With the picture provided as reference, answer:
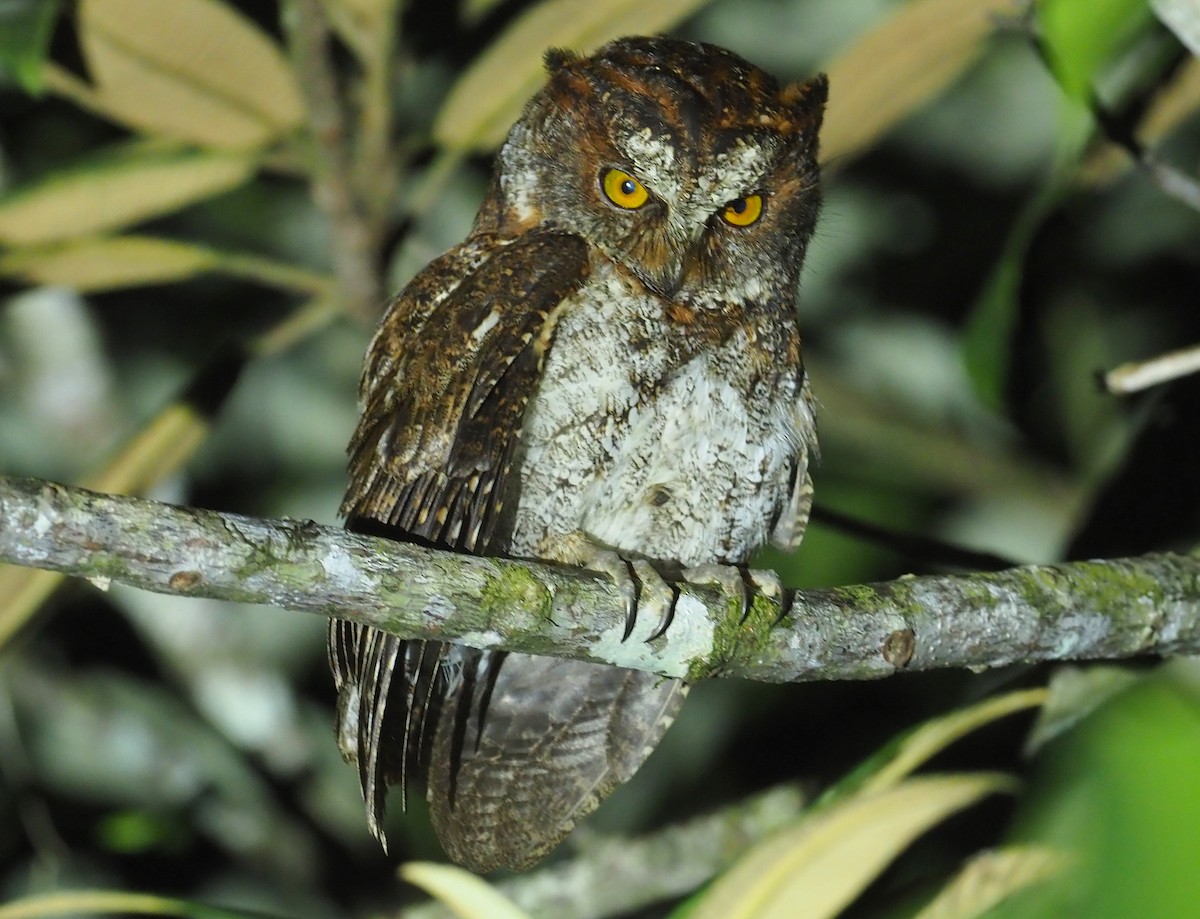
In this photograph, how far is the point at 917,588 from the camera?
5.92 ft

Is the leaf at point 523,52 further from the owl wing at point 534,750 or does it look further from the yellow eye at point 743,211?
the owl wing at point 534,750

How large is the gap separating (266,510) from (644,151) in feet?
7.13

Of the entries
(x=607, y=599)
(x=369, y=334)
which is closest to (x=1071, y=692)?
(x=607, y=599)

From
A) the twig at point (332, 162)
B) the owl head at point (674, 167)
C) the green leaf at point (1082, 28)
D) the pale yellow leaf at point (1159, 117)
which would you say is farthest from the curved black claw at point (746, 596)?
the twig at point (332, 162)

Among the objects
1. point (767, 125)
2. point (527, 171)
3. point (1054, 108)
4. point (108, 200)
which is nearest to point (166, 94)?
point (108, 200)

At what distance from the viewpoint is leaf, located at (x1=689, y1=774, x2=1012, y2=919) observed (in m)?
1.82

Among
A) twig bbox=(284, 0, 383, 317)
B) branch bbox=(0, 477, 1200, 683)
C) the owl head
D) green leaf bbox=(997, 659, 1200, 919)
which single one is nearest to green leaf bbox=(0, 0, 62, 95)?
twig bbox=(284, 0, 383, 317)

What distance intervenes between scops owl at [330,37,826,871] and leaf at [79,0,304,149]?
1.87 feet

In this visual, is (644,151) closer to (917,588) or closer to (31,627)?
(917,588)

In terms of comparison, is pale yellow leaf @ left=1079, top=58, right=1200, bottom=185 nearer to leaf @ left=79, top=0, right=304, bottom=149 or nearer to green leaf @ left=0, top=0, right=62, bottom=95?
leaf @ left=79, top=0, right=304, bottom=149

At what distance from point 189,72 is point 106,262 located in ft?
1.38

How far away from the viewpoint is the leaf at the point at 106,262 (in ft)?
8.38

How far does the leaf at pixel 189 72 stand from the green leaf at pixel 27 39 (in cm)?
30

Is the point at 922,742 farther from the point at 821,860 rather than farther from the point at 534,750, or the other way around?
the point at 534,750
